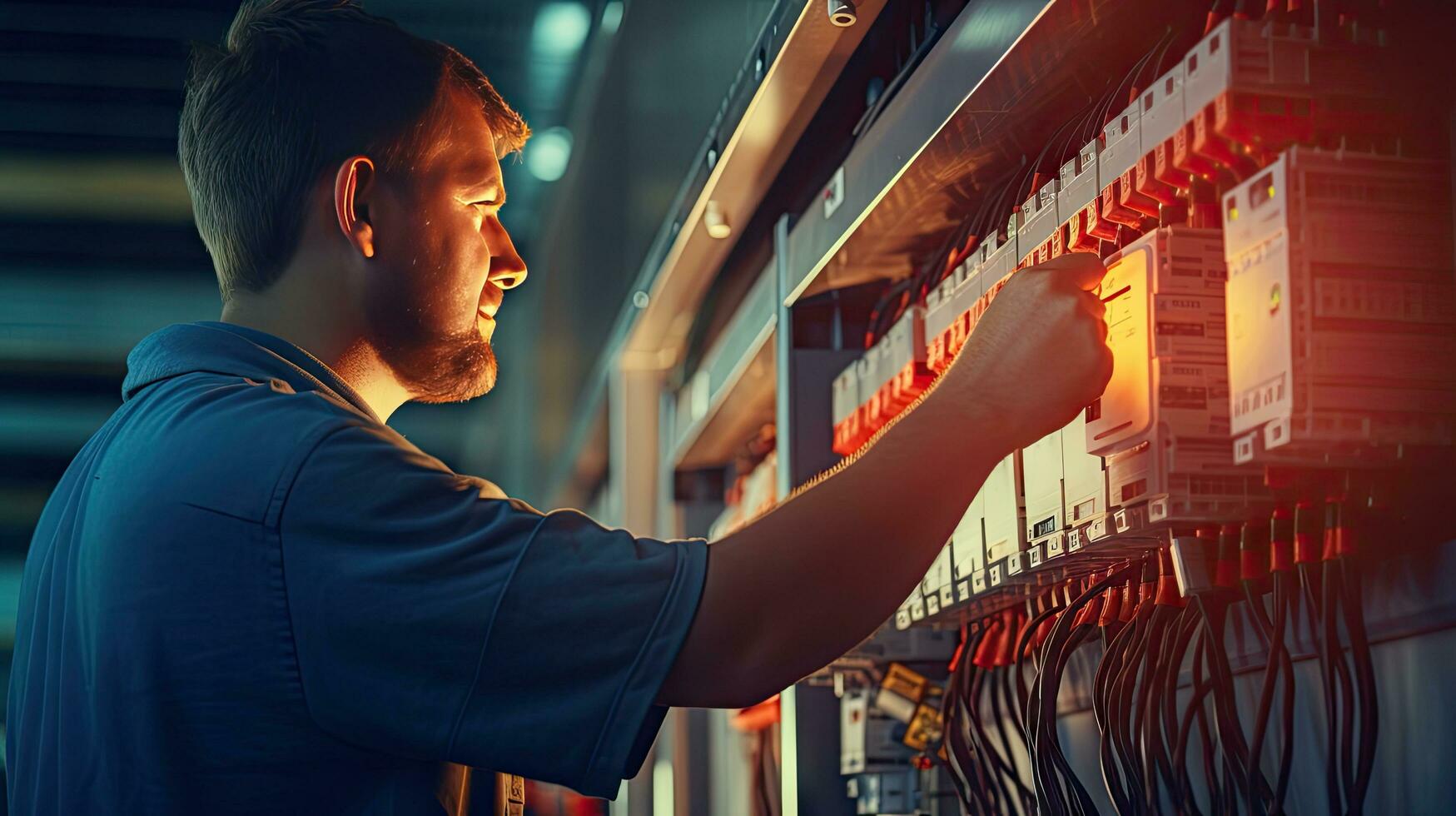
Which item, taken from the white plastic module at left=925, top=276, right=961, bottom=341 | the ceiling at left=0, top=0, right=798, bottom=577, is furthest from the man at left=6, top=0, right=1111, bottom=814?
the ceiling at left=0, top=0, right=798, bottom=577

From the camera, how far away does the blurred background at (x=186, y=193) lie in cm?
264

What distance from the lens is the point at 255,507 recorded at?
0.92 meters

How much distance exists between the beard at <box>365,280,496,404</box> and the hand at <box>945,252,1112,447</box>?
0.48m

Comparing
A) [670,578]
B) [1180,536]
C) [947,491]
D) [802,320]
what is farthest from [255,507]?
[802,320]

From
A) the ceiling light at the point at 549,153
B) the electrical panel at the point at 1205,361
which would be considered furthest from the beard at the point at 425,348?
the ceiling light at the point at 549,153

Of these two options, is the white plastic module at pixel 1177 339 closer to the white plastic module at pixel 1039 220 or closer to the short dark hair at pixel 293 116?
the white plastic module at pixel 1039 220

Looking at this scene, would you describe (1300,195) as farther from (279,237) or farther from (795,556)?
(279,237)

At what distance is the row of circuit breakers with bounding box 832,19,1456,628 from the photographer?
844 mm

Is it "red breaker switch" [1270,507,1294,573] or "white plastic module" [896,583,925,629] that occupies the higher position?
"red breaker switch" [1270,507,1294,573]

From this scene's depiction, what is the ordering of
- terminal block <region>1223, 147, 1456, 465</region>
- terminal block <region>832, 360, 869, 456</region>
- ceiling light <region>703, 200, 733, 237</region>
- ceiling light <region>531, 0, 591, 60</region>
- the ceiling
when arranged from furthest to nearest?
ceiling light <region>531, 0, 591, 60</region>, the ceiling, ceiling light <region>703, 200, 733, 237</region>, terminal block <region>832, 360, 869, 456</region>, terminal block <region>1223, 147, 1456, 465</region>

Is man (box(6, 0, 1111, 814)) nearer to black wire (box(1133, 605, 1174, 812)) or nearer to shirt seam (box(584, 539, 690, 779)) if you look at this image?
shirt seam (box(584, 539, 690, 779))

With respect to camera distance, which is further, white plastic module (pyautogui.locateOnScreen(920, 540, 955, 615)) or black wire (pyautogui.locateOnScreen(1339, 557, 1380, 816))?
white plastic module (pyautogui.locateOnScreen(920, 540, 955, 615))

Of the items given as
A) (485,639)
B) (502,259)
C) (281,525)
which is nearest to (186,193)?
(502,259)

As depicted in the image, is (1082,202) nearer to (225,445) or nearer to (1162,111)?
(1162,111)
